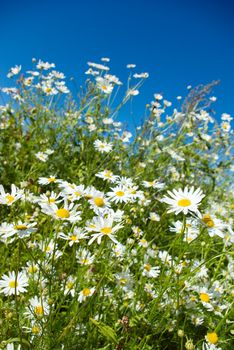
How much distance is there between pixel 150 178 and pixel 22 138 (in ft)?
4.40

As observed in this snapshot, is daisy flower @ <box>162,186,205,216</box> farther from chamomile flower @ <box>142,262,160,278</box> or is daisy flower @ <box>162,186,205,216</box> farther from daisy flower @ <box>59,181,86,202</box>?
chamomile flower @ <box>142,262,160,278</box>

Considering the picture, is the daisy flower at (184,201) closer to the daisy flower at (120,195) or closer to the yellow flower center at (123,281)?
the daisy flower at (120,195)

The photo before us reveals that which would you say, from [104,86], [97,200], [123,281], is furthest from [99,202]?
[104,86]

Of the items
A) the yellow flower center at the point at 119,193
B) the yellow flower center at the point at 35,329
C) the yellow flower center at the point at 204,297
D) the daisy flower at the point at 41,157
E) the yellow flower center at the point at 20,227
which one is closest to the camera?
the yellow flower center at the point at 20,227

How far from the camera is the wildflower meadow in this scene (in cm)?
137

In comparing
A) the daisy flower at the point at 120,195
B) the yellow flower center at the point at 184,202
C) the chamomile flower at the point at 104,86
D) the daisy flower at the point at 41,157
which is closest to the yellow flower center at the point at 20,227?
the yellow flower center at the point at 184,202

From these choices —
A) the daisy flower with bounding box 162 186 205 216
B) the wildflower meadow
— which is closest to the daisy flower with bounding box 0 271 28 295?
the wildflower meadow

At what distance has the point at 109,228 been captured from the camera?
4.20ft

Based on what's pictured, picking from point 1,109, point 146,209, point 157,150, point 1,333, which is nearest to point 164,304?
point 1,333

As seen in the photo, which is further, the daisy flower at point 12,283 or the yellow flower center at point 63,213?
the daisy flower at point 12,283

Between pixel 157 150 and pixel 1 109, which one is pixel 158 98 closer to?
pixel 157 150

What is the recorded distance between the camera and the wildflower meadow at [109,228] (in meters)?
1.37

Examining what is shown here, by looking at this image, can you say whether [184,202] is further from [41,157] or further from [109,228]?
[41,157]

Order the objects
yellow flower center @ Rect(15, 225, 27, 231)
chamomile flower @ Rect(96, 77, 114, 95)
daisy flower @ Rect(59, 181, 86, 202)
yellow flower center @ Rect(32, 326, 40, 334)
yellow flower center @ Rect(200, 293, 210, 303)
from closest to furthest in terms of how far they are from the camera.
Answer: yellow flower center @ Rect(15, 225, 27, 231) < yellow flower center @ Rect(32, 326, 40, 334) < daisy flower @ Rect(59, 181, 86, 202) < yellow flower center @ Rect(200, 293, 210, 303) < chamomile flower @ Rect(96, 77, 114, 95)
